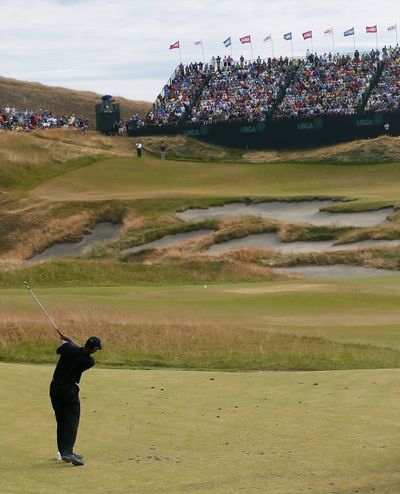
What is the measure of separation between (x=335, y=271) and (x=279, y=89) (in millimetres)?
31993

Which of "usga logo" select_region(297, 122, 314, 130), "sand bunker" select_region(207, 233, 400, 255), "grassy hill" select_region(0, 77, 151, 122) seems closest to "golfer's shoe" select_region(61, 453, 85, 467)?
"sand bunker" select_region(207, 233, 400, 255)

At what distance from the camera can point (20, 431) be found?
52.0 feet

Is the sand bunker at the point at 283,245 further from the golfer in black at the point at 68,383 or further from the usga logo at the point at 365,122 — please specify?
the golfer in black at the point at 68,383

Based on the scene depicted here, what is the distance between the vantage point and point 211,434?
52.4 ft

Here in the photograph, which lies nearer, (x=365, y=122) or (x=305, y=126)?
(x=365, y=122)

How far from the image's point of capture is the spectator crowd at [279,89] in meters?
72.4

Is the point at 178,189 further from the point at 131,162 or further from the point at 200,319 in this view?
the point at 200,319

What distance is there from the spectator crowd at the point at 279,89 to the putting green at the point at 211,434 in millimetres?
51970

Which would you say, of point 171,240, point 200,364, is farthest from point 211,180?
point 200,364

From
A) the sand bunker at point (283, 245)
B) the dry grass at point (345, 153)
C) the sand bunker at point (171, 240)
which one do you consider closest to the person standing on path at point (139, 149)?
the dry grass at point (345, 153)

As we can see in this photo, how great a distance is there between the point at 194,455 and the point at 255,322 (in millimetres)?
15564

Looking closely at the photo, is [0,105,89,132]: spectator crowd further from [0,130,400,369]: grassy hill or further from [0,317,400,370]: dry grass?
[0,317,400,370]: dry grass

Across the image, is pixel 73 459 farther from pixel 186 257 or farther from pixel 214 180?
pixel 214 180

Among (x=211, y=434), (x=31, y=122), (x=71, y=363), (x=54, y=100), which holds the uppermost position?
(x=54, y=100)
